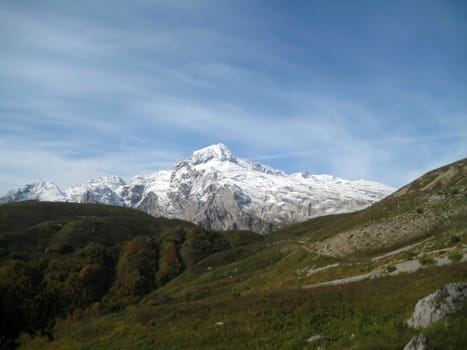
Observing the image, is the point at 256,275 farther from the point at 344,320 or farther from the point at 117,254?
the point at 117,254

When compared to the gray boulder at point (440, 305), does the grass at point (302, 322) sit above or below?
below

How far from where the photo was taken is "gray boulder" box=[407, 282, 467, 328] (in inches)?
638

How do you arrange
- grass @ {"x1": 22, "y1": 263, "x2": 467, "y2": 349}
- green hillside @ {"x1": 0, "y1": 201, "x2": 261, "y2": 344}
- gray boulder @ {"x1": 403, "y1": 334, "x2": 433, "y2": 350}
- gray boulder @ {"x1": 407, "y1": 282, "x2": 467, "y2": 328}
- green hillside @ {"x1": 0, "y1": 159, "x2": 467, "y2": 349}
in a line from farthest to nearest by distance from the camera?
green hillside @ {"x1": 0, "y1": 201, "x2": 261, "y2": 344} → green hillside @ {"x1": 0, "y1": 159, "x2": 467, "y2": 349} → grass @ {"x1": 22, "y1": 263, "x2": 467, "y2": 349} → gray boulder @ {"x1": 407, "y1": 282, "x2": 467, "y2": 328} → gray boulder @ {"x1": 403, "y1": 334, "x2": 433, "y2": 350}

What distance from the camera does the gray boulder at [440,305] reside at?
53.2ft

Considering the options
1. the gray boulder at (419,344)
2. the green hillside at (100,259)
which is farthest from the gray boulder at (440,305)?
the green hillside at (100,259)

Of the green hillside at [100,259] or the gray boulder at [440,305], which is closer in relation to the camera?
the gray boulder at [440,305]

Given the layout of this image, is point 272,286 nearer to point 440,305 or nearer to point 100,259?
point 440,305

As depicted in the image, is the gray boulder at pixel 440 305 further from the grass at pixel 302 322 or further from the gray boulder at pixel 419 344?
the gray boulder at pixel 419 344

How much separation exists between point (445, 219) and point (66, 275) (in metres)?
96.8

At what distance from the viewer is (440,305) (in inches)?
648

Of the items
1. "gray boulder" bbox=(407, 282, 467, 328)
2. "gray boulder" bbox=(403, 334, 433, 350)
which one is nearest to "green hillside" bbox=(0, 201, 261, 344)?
"gray boulder" bbox=(407, 282, 467, 328)

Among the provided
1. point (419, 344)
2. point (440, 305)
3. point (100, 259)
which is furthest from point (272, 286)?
point (100, 259)

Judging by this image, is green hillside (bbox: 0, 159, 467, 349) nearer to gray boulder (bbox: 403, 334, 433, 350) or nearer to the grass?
the grass

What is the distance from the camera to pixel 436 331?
1470cm
